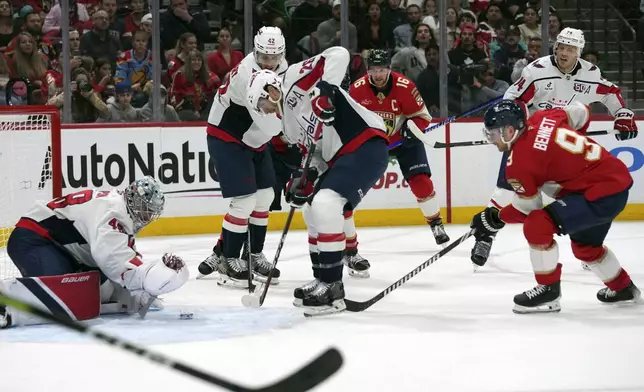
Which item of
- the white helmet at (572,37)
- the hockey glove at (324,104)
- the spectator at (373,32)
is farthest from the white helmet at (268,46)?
the spectator at (373,32)

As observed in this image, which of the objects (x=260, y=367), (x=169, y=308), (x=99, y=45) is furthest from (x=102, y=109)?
(x=260, y=367)

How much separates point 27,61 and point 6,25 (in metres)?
0.28

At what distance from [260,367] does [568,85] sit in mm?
3231

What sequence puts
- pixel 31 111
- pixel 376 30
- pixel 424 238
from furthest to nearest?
1. pixel 376 30
2. pixel 424 238
3. pixel 31 111

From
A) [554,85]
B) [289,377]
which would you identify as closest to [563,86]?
[554,85]

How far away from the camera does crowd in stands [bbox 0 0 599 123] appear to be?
705cm

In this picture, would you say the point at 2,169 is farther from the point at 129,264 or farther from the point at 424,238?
the point at 424,238

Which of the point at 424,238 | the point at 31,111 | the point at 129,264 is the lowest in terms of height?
the point at 424,238

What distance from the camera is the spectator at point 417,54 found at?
7840 millimetres

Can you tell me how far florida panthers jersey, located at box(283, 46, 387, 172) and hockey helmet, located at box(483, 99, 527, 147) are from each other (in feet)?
1.55

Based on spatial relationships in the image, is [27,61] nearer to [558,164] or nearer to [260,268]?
[260,268]

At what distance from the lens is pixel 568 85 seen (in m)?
5.94

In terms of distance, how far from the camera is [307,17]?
25.2 ft

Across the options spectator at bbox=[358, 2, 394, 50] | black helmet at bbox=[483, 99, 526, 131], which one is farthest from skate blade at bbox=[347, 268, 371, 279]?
spectator at bbox=[358, 2, 394, 50]
